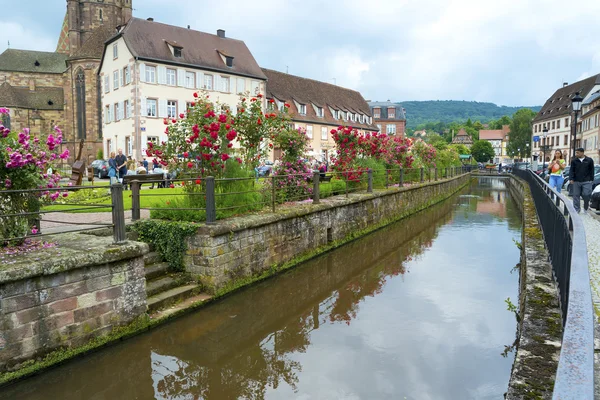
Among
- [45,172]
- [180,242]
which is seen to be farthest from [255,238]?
[45,172]

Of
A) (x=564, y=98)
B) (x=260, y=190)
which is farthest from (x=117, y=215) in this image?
(x=564, y=98)

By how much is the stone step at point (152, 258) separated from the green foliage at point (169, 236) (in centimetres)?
8

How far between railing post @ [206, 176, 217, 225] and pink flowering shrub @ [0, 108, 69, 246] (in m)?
2.42

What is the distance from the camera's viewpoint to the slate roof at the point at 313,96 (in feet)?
165

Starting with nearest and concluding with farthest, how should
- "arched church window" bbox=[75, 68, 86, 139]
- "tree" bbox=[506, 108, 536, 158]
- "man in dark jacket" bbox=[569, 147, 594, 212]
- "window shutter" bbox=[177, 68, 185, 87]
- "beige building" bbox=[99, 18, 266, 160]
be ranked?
"man in dark jacket" bbox=[569, 147, 594, 212]
"beige building" bbox=[99, 18, 266, 160]
"window shutter" bbox=[177, 68, 185, 87]
"arched church window" bbox=[75, 68, 86, 139]
"tree" bbox=[506, 108, 536, 158]

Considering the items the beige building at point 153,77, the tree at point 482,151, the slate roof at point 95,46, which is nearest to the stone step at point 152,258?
the beige building at point 153,77

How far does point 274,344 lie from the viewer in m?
6.36

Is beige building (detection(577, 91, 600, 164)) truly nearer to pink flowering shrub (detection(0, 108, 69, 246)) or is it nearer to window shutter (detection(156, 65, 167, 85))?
window shutter (detection(156, 65, 167, 85))

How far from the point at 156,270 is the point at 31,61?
57.1 metres

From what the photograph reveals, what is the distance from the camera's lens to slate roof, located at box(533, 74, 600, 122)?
2645 inches

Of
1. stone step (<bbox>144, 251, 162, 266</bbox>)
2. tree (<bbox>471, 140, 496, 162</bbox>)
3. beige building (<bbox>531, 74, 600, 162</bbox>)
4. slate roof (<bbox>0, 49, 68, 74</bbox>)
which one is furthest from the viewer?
tree (<bbox>471, 140, 496, 162</bbox>)

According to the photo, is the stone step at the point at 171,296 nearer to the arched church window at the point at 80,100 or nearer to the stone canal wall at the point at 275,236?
the stone canal wall at the point at 275,236

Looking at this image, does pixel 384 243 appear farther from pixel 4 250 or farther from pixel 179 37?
pixel 179 37

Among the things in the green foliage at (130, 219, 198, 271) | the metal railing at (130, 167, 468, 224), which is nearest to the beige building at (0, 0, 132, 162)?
the metal railing at (130, 167, 468, 224)
